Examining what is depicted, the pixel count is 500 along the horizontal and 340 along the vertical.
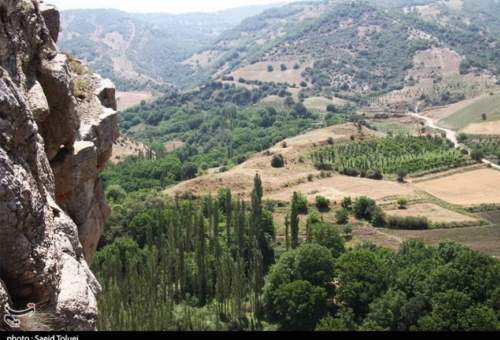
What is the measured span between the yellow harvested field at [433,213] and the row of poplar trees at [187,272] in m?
20.8

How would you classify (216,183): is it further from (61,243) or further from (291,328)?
(61,243)

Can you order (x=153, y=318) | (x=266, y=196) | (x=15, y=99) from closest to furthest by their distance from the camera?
(x=15, y=99) → (x=153, y=318) → (x=266, y=196)

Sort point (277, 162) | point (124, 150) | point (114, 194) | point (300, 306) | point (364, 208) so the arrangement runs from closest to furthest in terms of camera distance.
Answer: point (300, 306), point (364, 208), point (114, 194), point (277, 162), point (124, 150)

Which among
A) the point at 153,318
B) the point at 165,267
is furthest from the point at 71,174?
the point at 165,267

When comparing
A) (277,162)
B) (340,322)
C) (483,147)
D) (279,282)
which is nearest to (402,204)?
(277,162)

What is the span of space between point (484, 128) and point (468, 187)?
58.1m

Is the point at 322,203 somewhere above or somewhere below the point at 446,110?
below

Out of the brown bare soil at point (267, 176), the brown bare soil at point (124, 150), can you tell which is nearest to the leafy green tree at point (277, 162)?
the brown bare soil at point (267, 176)

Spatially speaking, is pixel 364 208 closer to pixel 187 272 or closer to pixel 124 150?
pixel 187 272

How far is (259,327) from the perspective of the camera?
187 ft

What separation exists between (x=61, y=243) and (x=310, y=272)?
4819 centimetres

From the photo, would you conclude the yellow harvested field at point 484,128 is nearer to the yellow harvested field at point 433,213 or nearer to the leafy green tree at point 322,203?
the yellow harvested field at point 433,213

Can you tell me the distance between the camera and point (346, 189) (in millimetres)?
98438

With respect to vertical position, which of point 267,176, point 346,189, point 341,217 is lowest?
point 341,217
